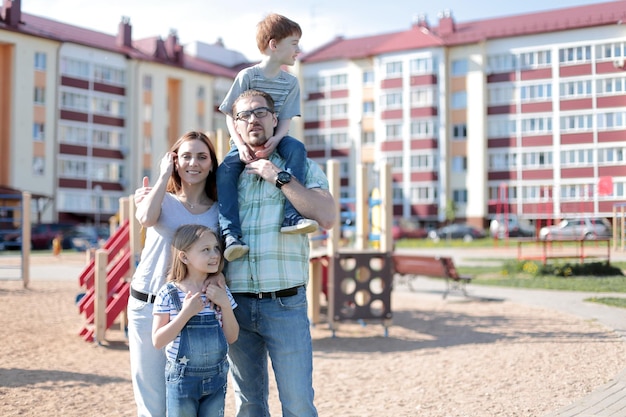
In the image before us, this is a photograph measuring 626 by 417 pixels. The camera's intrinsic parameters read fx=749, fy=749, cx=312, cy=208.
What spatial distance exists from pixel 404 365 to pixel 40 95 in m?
43.6

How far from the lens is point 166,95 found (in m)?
53.6

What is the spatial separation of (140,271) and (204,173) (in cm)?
60

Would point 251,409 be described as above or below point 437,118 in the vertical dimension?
below

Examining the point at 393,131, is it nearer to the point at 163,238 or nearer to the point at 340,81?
the point at 340,81

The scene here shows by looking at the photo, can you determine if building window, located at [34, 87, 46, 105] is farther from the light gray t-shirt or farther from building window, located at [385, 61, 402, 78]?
the light gray t-shirt

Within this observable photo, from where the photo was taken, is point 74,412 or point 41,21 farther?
point 41,21

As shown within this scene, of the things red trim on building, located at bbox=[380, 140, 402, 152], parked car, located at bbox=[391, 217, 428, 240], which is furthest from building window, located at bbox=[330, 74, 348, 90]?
parked car, located at bbox=[391, 217, 428, 240]

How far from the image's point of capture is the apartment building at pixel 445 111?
128 ft

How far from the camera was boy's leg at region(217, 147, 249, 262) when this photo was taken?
334 centimetres

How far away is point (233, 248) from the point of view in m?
3.31

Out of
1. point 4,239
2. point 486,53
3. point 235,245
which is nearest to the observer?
point 235,245

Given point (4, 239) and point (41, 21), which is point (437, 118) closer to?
point (41, 21)

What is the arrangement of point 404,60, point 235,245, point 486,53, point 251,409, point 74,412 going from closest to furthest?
point 235,245 < point 251,409 < point 74,412 < point 486,53 < point 404,60

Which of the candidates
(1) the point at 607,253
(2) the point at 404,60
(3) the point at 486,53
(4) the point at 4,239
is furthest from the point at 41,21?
(1) the point at 607,253
